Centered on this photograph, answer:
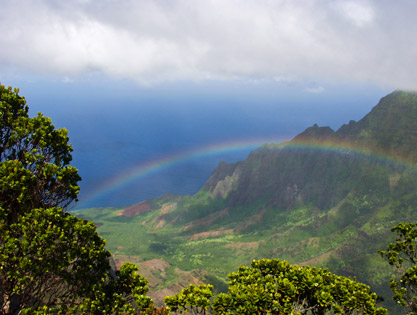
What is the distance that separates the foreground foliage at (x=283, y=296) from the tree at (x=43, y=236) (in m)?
3.99

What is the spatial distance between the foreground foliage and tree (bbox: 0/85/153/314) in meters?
3.99

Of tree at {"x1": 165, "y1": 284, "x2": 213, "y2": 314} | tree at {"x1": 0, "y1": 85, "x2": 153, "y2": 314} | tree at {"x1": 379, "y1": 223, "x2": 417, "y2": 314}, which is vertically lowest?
tree at {"x1": 379, "y1": 223, "x2": 417, "y2": 314}

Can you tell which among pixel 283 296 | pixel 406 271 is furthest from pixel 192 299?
pixel 406 271

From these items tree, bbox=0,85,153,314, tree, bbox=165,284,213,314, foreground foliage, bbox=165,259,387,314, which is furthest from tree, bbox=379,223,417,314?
tree, bbox=0,85,153,314

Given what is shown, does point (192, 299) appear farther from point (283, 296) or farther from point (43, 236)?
point (43, 236)

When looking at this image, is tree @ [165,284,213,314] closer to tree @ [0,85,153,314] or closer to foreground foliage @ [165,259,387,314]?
foreground foliage @ [165,259,387,314]

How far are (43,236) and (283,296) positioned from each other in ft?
55.8

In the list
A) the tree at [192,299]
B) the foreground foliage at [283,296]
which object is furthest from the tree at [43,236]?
the foreground foliage at [283,296]

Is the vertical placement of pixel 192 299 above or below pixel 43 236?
below

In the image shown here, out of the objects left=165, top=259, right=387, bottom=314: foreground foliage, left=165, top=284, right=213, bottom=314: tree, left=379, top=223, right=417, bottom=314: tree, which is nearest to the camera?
left=165, top=259, right=387, bottom=314: foreground foliage

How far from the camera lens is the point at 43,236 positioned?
56.4 ft

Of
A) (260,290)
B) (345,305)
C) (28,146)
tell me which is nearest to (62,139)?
(28,146)

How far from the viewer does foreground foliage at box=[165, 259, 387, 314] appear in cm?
1905

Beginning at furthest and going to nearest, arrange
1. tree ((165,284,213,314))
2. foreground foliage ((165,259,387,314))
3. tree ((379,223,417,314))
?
tree ((379,223,417,314))
tree ((165,284,213,314))
foreground foliage ((165,259,387,314))
